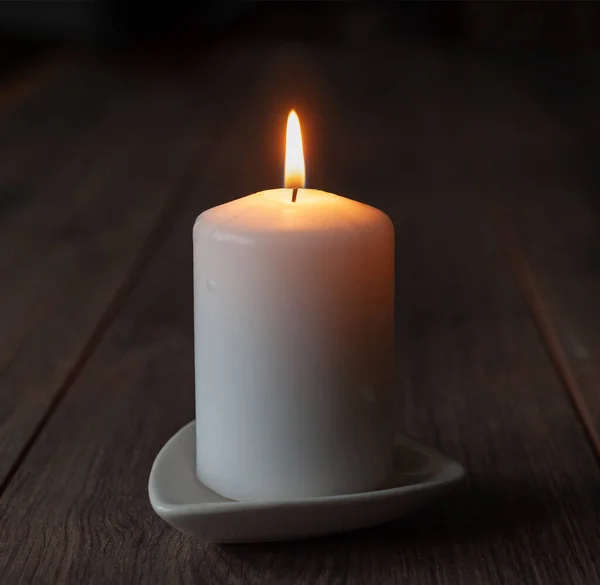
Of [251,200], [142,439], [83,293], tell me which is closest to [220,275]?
[251,200]

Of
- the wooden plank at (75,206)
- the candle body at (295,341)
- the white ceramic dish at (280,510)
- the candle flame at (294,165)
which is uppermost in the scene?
the candle flame at (294,165)

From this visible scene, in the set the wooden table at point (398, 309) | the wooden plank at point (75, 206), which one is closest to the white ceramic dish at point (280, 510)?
the wooden table at point (398, 309)

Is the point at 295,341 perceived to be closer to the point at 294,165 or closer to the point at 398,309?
the point at 294,165

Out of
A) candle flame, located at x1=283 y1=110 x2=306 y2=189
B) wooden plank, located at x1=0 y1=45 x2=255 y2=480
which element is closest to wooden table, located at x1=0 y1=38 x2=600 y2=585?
wooden plank, located at x1=0 y1=45 x2=255 y2=480

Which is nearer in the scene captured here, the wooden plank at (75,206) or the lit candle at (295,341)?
the lit candle at (295,341)

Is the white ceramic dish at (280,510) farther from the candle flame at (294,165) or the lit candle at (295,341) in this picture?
the candle flame at (294,165)

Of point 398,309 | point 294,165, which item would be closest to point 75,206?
point 398,309
